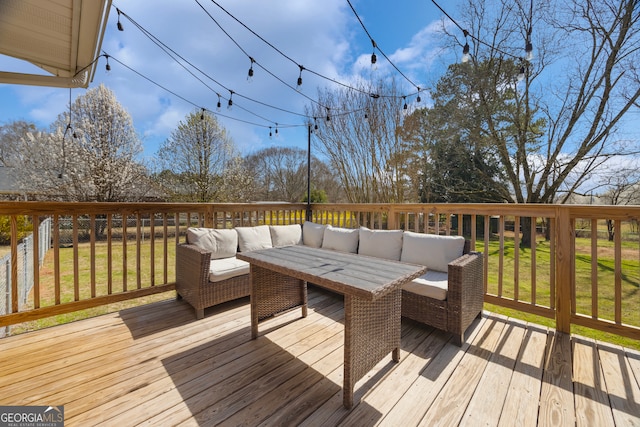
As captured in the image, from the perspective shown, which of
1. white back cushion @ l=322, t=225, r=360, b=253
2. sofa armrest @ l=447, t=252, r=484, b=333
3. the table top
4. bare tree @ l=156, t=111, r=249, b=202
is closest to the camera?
the table top

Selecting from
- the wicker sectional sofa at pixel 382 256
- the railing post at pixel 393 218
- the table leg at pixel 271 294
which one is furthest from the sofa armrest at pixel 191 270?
the railing post at pixel 393 218

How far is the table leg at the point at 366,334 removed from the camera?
1.52 m

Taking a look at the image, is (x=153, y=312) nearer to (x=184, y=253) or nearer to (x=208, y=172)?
(x=184, y=253)

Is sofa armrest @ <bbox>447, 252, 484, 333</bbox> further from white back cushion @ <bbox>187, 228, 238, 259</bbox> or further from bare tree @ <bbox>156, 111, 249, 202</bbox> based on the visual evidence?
bare tree @ <bbox>156, 111, 249, 202</bbox>

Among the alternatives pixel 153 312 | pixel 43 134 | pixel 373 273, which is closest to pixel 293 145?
pixel 43 134

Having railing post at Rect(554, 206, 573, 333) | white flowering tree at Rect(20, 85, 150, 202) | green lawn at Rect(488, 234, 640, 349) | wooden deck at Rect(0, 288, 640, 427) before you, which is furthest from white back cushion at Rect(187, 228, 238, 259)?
white flowering tree at Rect(20, 85, 150, 202)

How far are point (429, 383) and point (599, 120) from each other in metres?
7.74

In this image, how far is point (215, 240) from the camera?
3211 mm

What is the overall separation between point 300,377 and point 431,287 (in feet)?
4.28

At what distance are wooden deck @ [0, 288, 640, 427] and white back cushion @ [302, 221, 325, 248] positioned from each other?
146cm

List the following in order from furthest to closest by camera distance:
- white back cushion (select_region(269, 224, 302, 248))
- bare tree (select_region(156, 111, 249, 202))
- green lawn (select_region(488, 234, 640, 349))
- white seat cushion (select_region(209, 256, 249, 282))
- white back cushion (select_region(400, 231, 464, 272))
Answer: bare tree (select_region(156, 111, 249, 202)), white back cushion (select_region(269, 224, 302, 248)), green lawn (select_region(488, 234, 640, 349)), white seat cushion (select_region(209, 256, 249, 282)), white back cushion (select_region(400, 231, 464, 272))

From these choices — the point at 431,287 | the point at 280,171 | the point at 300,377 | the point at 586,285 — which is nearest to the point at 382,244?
the point at 431,287

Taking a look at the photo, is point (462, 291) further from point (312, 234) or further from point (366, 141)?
point (366, 141)

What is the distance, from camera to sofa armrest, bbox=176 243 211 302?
267cm
